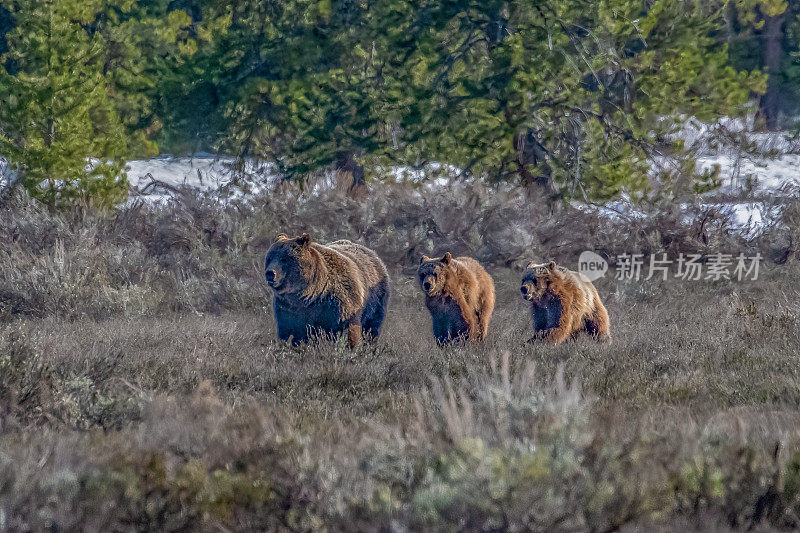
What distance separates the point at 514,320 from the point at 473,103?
5.15m

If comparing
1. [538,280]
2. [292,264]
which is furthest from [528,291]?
[292,264]

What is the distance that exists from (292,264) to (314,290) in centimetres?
32

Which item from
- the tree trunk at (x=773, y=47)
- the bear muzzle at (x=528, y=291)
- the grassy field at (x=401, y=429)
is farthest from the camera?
the tree trunk at (x=773, y=47)

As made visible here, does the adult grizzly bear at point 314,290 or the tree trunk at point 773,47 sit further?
the tree trunk at point 773,47

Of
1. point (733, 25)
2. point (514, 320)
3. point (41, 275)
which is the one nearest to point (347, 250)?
point (514, 320)

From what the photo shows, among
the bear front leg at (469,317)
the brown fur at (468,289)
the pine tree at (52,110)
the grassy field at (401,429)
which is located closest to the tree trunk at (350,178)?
the pine tree at (52,110)

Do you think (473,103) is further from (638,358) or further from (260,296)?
(638,358)

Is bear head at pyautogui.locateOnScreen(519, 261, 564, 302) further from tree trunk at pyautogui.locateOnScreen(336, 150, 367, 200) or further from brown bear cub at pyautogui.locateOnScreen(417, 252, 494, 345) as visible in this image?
tree trunk at pyautogui.locateOnScreen(336, 150, 367, 200)

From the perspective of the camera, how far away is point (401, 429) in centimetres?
453

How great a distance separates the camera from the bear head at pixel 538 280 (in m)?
7.59

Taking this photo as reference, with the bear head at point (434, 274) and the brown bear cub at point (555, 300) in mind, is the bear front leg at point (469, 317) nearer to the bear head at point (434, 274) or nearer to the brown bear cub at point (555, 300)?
the bear head at point (434, 274)

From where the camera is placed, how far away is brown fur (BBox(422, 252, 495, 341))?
7836mm

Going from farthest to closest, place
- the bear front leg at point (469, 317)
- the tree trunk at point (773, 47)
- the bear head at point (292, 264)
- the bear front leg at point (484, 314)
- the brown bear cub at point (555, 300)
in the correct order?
the tree trunk at point (773, 47) → the bear front leg at point (484, 314) → the bear front leg at point (469, 317) → the brown bear cub at point (555, 300) → the bear head at point (292, 264)

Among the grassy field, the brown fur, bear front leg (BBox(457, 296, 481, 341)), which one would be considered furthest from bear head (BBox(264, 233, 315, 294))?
bear front leg (BBox(457, 296, 481, 341))
